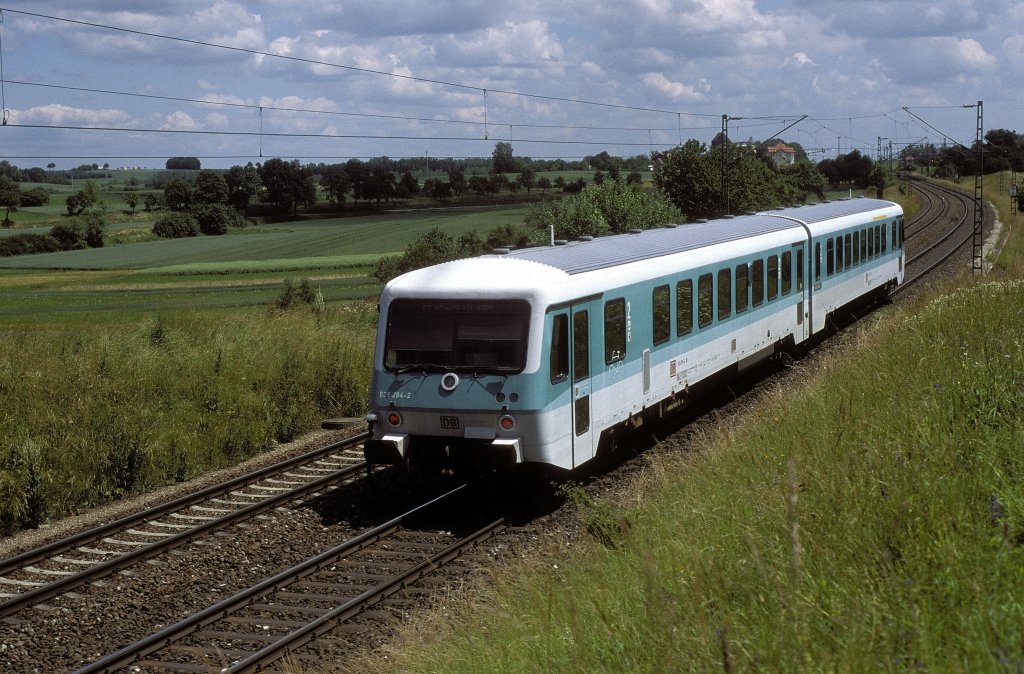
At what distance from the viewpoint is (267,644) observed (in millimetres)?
8984

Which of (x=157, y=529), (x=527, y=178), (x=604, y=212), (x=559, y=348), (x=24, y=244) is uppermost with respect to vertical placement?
(x=527, y=178)

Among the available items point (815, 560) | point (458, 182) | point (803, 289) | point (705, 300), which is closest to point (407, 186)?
point (458, 182)

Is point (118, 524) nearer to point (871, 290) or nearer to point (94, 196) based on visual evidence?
point (871, 290)

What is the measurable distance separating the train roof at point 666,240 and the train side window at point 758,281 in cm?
52

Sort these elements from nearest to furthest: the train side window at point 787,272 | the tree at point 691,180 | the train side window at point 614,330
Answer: the train side window at point 614,330
the train side window at point 787,272
the tree at point 691,180

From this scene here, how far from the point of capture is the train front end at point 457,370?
11938 mm

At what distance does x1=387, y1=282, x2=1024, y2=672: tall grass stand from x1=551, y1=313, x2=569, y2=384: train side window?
5.76 feet

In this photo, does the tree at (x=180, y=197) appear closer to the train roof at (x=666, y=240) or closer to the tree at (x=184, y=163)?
the tree at (x=184, y=163)

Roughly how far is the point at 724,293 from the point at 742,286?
0.91 metres

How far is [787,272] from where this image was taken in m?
20.9

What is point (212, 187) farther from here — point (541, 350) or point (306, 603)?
point (306, 603)

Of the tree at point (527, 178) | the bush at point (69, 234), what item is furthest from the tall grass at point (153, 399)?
the tree at point (527, 178)

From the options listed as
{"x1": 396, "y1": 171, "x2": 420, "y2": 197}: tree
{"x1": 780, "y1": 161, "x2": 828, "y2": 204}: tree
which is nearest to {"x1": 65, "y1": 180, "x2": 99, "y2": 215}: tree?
{"x1": 396, "y1": 171, "x2": 420, "y2": 197}: tree

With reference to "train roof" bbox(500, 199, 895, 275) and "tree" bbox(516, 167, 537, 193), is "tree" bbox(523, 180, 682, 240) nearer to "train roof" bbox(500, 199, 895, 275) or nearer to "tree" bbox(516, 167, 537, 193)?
"train roof" bbox(500, 199, 895, 275)
